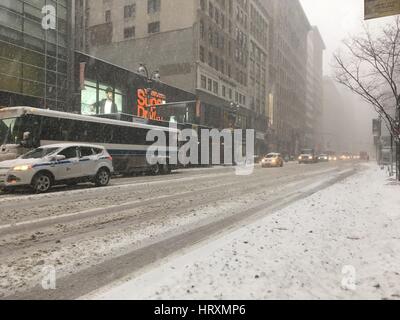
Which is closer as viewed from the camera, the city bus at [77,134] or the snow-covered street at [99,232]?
the snow-covered street at [99,232]

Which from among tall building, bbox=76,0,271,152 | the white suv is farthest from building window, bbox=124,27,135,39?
the white suv

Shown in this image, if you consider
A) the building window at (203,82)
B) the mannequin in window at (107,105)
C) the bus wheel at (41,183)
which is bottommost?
the bus wheel at (41,183)

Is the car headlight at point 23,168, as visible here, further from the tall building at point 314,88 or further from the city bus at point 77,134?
the tall building at point 314,88

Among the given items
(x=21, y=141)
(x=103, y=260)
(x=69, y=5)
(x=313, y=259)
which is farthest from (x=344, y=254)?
(x=69, y=5)

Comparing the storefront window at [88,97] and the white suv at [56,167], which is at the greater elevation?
the storefront window at [88,97]

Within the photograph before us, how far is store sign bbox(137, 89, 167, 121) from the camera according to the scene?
39.2 meters

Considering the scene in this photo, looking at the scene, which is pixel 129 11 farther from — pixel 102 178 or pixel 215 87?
pixel 102 178

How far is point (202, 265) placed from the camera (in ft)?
15.4

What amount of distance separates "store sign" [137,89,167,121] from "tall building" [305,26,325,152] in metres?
94.5

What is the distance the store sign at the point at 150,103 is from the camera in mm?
39219

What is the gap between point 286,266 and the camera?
15.2 feet

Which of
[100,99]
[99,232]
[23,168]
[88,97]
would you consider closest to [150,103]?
[100,99]

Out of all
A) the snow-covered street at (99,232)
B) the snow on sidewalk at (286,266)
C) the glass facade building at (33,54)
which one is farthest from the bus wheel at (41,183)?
the glass facade building at (33,54)

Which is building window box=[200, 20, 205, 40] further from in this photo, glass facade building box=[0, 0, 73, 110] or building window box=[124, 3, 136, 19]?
glass facade building box=[0, 0, 73, 110]
